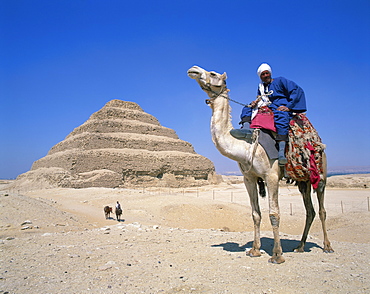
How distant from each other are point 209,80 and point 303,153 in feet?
7.55

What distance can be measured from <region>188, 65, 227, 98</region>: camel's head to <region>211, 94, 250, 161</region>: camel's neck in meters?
0.17

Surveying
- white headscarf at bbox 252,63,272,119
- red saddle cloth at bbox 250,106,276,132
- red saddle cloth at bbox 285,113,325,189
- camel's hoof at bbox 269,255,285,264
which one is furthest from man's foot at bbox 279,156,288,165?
camel's hoof at bbox 269,255,285,264

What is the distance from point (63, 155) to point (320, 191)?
132 feet

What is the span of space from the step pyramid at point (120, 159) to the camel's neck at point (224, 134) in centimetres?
3188

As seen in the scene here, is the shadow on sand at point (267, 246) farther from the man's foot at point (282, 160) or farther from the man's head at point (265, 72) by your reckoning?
the man's head at point (265, 72)

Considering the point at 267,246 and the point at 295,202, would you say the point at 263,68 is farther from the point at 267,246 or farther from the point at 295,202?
the point at 295,202

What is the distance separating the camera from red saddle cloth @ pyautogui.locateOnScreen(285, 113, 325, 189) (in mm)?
5566

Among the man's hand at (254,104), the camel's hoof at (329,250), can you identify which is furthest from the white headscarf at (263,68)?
the camel's hoof at (329,250)

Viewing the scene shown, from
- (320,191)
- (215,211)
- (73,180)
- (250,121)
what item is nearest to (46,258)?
(250,121)

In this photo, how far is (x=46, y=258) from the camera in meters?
4.90

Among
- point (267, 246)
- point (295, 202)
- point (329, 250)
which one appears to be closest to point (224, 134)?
point (267, 246)

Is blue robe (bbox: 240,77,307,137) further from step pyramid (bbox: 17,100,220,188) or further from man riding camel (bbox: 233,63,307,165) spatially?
step pyramid (bbox: 17,100,220,188)

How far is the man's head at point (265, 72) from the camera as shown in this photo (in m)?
5.99

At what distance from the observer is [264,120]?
559 centimetres
